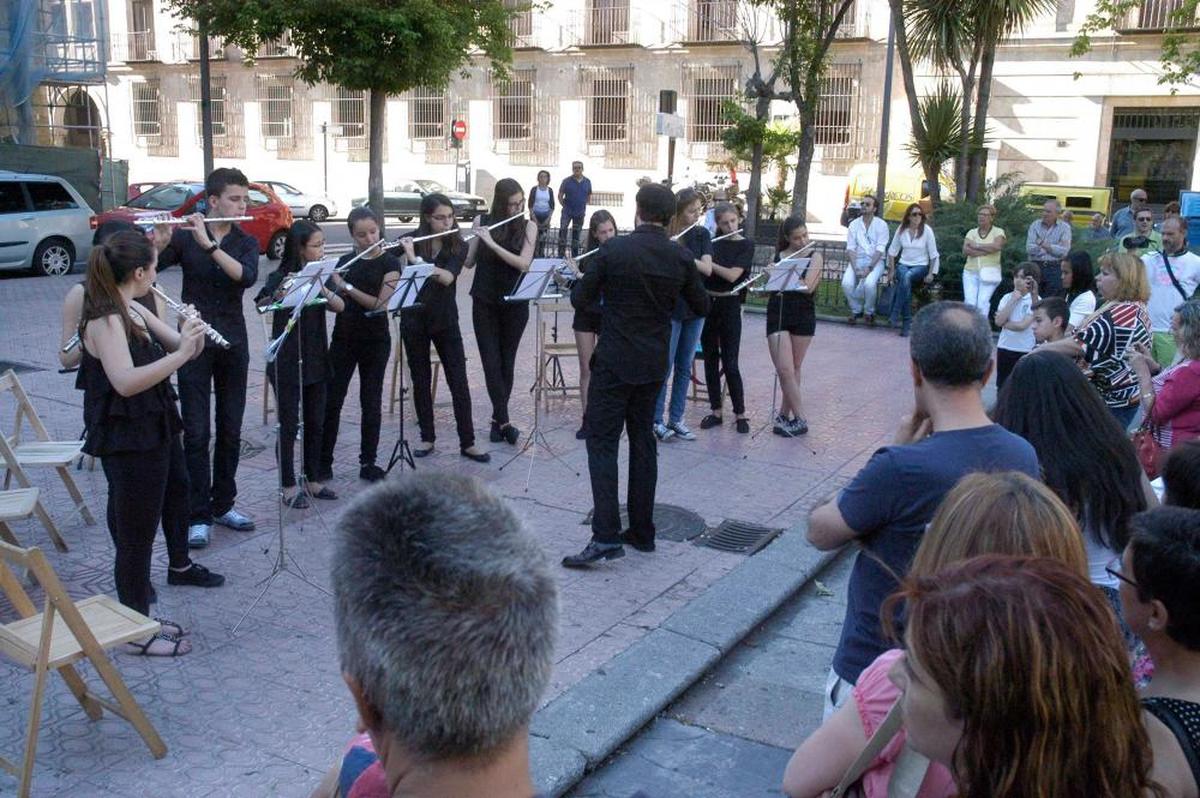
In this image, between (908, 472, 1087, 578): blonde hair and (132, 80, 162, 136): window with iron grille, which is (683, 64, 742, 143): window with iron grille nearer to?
(132, 80, 162, 136): window with iron grille

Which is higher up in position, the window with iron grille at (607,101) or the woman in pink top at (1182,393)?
the window with iron grille at (607,101)

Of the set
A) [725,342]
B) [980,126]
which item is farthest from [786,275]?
[980,126]

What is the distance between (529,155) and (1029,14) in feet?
66.4

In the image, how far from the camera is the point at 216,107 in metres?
40.0

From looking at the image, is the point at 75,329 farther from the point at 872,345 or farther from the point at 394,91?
the point at 394,91

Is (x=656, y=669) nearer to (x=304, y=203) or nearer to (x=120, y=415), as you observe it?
(x=120, y=415)

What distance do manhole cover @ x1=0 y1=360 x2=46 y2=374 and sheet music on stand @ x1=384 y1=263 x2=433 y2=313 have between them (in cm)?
527

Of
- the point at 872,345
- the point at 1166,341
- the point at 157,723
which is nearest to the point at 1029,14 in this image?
the point at 872,345

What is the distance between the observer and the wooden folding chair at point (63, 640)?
3416 millimetres

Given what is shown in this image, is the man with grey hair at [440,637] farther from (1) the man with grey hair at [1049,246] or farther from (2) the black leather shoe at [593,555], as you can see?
(1) the man with grey hair at [1049,246]

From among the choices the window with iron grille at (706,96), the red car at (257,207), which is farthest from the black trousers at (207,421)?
the window with iron grille at (706,96)

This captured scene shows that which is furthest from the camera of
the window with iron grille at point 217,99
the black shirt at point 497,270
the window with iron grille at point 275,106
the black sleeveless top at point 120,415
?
the window with iron grille at point 217,99

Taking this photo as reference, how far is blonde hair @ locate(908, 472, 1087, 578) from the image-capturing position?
213cm

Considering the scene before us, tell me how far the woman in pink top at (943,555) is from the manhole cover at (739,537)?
12.8ft
